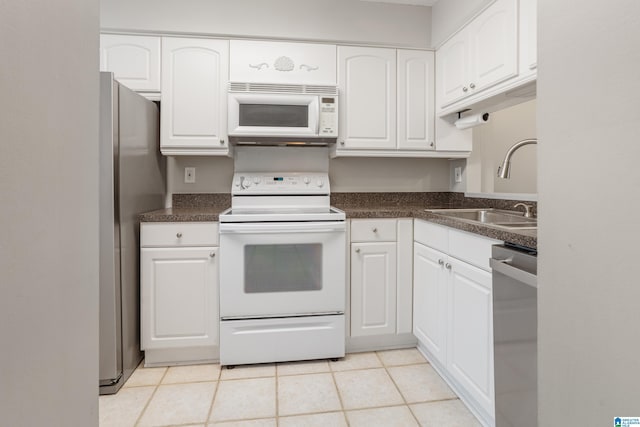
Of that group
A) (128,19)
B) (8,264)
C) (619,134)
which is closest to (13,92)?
(8,264)

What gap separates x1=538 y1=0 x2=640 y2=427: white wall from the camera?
44cm

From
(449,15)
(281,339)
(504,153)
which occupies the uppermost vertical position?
(449,15)

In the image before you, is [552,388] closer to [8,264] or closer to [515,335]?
[515,335]

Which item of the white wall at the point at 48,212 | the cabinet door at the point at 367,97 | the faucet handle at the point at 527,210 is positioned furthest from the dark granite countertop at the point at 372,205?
the white wall at the point at 48,212

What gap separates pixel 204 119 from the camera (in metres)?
2.17

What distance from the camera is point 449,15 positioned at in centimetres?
215

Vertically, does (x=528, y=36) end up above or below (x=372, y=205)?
above

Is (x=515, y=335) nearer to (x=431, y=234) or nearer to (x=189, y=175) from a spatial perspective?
(x=431, y=234)

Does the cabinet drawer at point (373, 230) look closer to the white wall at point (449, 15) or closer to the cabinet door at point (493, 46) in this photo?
the cabinet door at point (493, 46)

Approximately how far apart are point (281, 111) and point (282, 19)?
0.66m

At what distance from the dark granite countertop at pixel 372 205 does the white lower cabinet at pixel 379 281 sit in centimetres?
8

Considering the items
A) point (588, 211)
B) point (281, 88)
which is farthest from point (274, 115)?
point (588, 211)

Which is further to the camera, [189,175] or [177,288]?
[189,175]

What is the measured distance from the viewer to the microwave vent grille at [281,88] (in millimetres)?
2125
